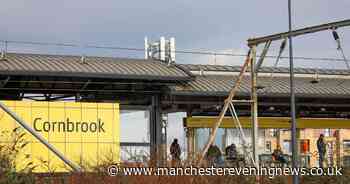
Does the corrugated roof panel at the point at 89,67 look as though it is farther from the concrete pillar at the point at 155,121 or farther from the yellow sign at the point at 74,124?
the concrete pillar at the point at 155,121

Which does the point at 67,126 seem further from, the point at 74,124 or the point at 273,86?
the point at 273,86

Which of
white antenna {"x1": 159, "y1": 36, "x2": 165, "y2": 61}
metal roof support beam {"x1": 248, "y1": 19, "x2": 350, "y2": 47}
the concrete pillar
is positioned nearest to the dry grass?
→ metal roof support beam {"x1": 248, "y1": 19, "x2": 350, "y2": 47}

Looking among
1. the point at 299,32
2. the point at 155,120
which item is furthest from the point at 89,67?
the point at 299,32

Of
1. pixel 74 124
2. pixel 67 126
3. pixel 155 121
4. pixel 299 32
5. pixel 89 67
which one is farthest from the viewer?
pixel 155 121

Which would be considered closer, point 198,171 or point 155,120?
point 198,171

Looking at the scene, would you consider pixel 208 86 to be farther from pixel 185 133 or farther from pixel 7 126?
pixel 7 126

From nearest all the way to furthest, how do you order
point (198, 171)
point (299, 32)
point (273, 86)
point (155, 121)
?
point (198, 171) < point (299, 32) < point (155, 121) < point (273, 86)

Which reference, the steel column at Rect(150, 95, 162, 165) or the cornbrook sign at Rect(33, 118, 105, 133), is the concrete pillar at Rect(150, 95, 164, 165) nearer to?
the steel column at Rect(150, 95, 162, 165)

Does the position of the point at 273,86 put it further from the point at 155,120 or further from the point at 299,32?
the point at 299,32

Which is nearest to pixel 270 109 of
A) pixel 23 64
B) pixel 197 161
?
pixel 23 64

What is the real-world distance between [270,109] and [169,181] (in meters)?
20.7

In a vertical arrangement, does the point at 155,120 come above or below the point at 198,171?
above

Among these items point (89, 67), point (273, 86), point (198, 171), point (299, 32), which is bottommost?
point (198, 171)

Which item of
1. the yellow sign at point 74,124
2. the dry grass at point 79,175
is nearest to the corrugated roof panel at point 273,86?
the yellow sign at point 74,124
